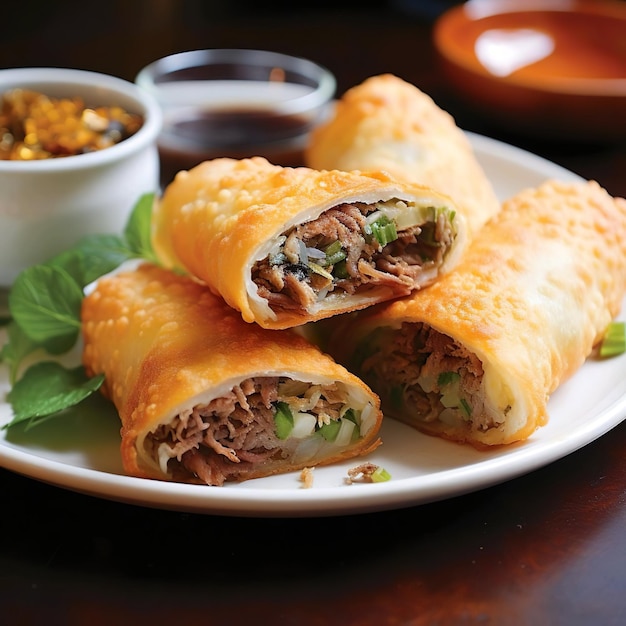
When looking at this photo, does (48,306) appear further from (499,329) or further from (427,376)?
(499,329)

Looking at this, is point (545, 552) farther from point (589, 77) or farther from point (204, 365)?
point (589, 77)

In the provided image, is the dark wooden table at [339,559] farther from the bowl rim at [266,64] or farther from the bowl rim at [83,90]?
the bowl rim at [266,64]

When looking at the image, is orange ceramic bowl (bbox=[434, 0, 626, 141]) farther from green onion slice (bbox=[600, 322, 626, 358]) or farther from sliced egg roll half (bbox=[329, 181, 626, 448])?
green onion slice (bbox=[600, 322, 626, 358])

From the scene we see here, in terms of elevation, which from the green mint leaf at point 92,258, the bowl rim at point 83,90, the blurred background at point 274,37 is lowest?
the blurred background at point 274,37

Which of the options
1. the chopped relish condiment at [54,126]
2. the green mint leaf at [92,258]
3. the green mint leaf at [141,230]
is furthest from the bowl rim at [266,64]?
the green mint leaf at [92,258]

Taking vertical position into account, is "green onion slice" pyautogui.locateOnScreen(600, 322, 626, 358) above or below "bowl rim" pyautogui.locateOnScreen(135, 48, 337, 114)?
below

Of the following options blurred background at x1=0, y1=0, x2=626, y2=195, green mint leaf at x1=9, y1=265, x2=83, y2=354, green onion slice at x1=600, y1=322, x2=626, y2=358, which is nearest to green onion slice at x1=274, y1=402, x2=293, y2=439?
green mint leaf at x1=9, y1=265, x2=83, y2=354

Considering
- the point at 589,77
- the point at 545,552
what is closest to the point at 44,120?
the point at 545,552
